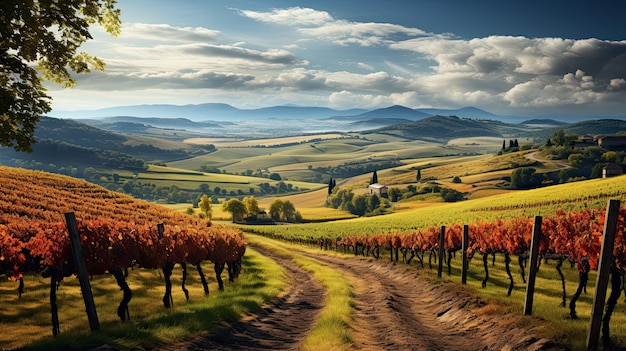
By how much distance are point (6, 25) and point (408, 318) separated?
22.2m

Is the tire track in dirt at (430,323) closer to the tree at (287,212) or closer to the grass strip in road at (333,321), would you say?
the grass strip in road at (333,321)

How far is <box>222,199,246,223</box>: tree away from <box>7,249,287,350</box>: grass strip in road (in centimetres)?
11942

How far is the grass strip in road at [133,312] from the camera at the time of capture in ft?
51.0

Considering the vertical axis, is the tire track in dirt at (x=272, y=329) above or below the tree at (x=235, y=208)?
Answer: above

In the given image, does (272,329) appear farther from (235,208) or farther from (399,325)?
(235,208)

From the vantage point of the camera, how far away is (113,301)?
30.6 metres

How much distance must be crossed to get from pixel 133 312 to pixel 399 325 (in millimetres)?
14502

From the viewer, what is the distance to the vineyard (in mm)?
21328

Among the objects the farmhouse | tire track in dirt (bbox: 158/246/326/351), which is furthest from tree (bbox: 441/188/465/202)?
tire track in dirt (bbox: 158/246/326/351)

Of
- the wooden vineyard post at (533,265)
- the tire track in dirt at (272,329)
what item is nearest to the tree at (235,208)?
the tire track in dirt at (272,329)

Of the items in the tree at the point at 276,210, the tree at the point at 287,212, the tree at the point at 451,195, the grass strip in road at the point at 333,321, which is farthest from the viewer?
the tree at the point at 451,195

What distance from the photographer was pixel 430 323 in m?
23.6

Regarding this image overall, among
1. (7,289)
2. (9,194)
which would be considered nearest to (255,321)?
(7,289)

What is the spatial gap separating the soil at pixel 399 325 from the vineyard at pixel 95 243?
637 centimetres
